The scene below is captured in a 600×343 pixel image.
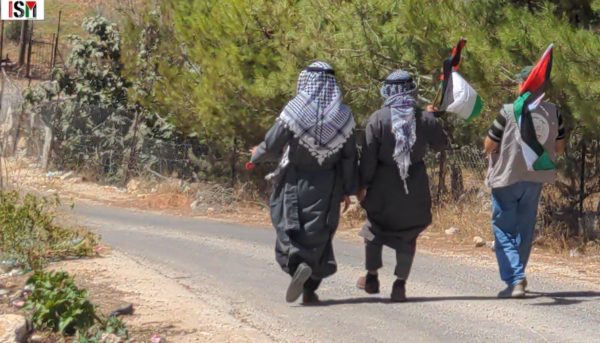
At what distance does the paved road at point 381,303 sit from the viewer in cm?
600

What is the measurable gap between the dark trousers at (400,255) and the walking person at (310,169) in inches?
15.3

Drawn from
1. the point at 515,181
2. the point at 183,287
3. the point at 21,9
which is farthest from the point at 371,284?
the point at 21,9

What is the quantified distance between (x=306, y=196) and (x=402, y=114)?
0.95 m

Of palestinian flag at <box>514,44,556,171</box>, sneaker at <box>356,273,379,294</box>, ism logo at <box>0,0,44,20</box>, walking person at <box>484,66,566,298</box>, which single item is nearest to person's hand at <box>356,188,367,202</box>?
sneaker at <box>356,273,379,294</box>

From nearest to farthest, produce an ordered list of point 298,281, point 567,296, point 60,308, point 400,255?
1. point 60,308
2. point 298,281
3. point 400,255
4. point 567,296

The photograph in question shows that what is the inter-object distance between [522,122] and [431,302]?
1615 millimetres

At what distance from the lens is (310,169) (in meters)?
6.37

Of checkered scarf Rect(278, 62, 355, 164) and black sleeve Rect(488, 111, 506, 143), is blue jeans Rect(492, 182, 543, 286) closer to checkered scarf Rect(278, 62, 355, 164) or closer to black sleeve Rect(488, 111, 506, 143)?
black sleeve Rect(488, 111, 506, 143)

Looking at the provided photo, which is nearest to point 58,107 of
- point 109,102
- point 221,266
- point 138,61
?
point 109,102

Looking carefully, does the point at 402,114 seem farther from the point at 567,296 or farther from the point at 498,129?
the point at 567,296

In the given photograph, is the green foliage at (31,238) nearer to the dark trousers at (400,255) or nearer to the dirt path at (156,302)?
the dirt path at (156,302)

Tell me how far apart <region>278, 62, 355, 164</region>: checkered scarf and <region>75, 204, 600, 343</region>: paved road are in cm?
124

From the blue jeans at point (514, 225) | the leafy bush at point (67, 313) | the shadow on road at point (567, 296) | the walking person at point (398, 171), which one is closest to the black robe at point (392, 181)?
the walking person at point (398, 171)

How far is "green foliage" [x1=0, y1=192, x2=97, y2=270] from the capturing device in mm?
8062
